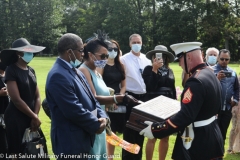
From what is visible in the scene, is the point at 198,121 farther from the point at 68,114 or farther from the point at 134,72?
the point at 134,72

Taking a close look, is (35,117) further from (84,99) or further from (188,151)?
(188,151)

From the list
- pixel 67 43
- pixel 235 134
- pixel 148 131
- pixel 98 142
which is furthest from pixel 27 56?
pixel 235 134

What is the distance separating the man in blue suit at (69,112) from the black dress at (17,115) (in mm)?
1474

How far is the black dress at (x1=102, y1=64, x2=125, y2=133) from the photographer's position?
618cm

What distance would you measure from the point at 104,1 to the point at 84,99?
206 ft

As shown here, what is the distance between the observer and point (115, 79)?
6191mm

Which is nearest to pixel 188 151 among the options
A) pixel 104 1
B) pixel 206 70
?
pixel 206 70

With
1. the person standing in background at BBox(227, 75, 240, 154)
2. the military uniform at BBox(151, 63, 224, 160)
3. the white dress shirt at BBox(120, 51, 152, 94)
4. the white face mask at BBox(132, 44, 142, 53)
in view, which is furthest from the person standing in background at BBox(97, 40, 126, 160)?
the person standing in background at BBox(227, 75, 240, 154)

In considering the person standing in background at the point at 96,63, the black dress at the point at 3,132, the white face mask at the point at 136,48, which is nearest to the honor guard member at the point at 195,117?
the person standing in background at the point at 96,63

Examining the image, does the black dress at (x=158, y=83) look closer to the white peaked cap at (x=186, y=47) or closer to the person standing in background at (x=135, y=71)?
the person standing in background at (x=135, y=71)

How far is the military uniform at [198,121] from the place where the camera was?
3.68 m

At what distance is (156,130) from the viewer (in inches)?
152

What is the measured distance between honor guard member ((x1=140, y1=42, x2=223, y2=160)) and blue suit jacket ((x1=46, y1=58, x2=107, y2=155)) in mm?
698

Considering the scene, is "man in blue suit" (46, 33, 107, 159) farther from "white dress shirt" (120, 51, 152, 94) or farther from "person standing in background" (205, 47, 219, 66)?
"person standing in background" (205, 47, 219, 66)
